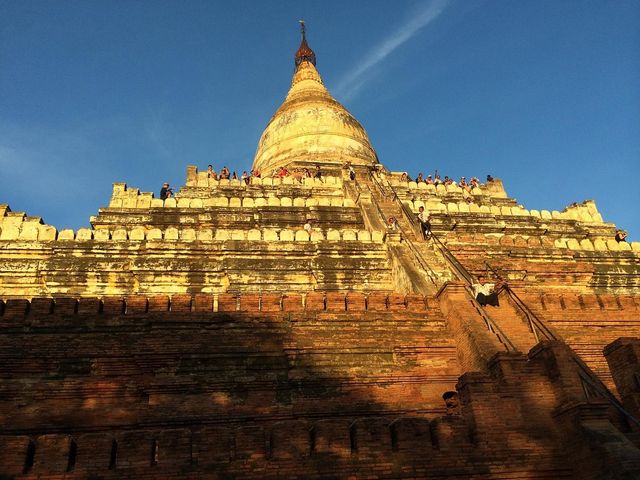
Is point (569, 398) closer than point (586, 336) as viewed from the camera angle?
Yes

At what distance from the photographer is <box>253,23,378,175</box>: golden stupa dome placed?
100ft

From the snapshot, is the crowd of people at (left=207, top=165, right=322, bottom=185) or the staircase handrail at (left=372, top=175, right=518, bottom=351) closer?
the staircase handrail at (left=372, top=175, right=518, bottom=351)

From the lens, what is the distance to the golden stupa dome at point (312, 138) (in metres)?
30.6

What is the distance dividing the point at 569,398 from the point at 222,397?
190 inches

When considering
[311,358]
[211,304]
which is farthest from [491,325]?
[211,304]

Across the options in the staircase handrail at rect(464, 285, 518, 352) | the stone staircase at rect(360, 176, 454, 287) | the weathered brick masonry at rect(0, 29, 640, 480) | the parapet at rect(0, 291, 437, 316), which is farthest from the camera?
the stone staircase at rect(360, 176, 454, 287)

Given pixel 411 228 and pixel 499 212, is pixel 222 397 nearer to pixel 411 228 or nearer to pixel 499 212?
pixel 411 228

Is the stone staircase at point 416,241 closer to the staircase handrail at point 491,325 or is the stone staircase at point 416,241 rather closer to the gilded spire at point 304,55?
the staircase handrail at point 491,325

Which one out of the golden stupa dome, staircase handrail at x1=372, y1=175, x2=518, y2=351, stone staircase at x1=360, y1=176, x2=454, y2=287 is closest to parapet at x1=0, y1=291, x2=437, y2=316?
staircase handrail at x1=372, y1=175, x2=518, y2=351

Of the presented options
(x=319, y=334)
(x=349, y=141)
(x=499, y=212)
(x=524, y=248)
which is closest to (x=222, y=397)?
(x=319, y=334)

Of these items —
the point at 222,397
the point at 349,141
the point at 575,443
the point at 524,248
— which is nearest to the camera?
the point at 575,443

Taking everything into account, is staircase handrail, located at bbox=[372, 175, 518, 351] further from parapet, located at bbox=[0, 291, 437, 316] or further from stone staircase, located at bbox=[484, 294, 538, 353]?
parapet, located at bbox=[0, 291, 437, 316]

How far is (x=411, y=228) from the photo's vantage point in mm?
18391

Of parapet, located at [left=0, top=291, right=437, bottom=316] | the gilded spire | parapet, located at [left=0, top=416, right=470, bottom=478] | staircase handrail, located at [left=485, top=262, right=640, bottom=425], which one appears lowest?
parapet, located at [left=0, top=416, right=470, bottom=478]
